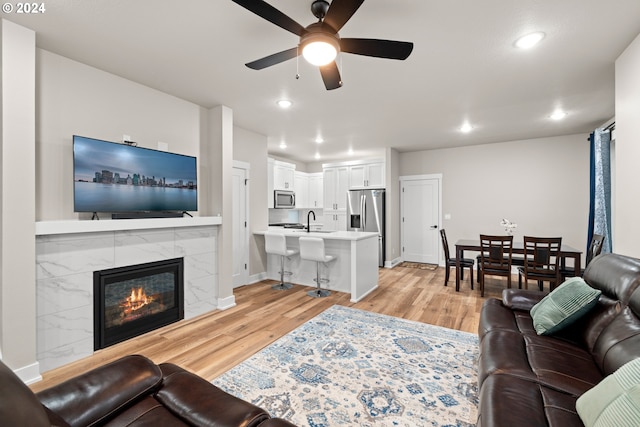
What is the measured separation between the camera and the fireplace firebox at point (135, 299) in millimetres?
2775

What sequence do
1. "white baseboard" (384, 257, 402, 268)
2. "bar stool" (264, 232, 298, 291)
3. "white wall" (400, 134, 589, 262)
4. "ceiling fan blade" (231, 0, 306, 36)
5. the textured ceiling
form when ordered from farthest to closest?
1. "white baseboard" (384, 257, 402, 268)
2. "white wall" (400, 134, 589, 262)
3. "bar stool" (264, 232, 298, 291)
4. the textured ceiling
5. "ceiling fan blade" (231, 0, 306, 36)

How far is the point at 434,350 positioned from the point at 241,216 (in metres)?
3.50

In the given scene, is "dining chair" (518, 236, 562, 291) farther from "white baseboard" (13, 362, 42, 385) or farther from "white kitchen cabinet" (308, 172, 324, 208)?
"white baseboard" (13, 362, 42, 385)

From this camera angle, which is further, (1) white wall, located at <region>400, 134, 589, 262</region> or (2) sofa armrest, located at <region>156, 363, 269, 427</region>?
(1) white wall, located at <region>400, 134, 589, 262</region>

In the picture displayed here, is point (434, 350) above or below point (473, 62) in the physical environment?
below

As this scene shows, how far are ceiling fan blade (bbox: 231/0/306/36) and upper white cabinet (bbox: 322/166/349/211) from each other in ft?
18.0

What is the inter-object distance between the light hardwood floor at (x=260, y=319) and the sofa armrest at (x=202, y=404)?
1.03 m

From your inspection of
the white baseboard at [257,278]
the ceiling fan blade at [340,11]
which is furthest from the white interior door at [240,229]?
the ceiling fan blade at [340,11]

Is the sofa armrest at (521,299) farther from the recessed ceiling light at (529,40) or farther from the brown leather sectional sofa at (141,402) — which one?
the brown leather sectional sofa at (141,402)

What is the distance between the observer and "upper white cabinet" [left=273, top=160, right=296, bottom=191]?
676 cm

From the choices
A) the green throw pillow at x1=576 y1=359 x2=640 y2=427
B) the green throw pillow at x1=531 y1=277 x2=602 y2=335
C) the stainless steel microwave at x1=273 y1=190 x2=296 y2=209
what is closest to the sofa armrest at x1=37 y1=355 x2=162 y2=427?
the green throw pillow at x1=576 y1=359 x2=640 y2=427

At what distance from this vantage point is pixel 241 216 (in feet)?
16.2

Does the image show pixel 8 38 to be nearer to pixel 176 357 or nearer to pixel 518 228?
pixel 176 357

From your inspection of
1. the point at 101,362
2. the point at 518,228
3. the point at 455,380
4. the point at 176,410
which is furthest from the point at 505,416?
the point at 518,228
